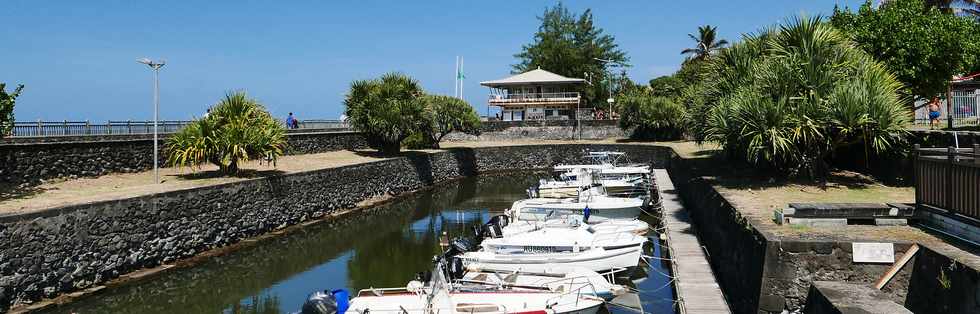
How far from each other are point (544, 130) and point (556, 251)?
50.0 meters

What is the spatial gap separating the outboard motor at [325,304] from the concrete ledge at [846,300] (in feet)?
25.9

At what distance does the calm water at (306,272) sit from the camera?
17.1m

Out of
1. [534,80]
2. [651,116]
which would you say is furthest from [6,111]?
[534,80]

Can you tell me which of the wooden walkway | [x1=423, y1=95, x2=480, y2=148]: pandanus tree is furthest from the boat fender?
[x1=423, y1=95, x2=480, y2=148]: pandanus tree

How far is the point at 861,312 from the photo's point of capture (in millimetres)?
9539

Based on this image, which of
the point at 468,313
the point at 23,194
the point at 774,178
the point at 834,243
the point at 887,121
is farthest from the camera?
the point at 774,178

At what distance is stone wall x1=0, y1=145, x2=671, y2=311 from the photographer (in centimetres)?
1617

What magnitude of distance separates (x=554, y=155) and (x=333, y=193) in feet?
96.7

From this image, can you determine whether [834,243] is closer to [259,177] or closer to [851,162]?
[851,162]

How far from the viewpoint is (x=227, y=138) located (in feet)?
89.4

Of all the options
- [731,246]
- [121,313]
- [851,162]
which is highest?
[851,162]

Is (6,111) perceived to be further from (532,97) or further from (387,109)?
(532,97)

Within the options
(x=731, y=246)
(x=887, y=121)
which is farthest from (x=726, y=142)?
(x=731, y=246)

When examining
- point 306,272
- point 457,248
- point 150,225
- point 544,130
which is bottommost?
point 306,272
